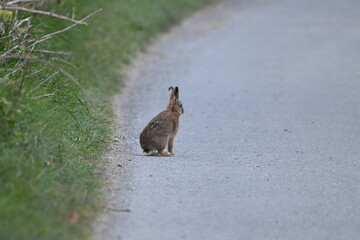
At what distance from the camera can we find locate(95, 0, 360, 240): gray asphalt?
727 centimetres

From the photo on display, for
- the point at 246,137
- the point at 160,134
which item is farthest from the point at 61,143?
the point at 246,137

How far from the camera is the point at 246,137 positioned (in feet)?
36.7

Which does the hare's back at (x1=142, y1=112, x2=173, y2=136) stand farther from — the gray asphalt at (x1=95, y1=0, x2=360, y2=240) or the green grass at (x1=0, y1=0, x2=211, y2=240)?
the green grass at (x1=0, y1=0, x2=211, y2=240)

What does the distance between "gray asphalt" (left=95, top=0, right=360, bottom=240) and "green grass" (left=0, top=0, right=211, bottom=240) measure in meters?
0.30

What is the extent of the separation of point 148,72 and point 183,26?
5676 millimetres

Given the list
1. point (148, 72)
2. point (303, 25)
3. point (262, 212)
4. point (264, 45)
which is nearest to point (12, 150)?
point (262, 212)

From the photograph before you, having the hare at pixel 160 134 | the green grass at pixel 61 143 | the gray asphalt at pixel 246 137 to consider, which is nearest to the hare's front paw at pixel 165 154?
the hare at pixel 160 134

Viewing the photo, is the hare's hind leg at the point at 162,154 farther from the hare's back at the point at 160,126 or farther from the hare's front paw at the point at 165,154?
the hare's back at the point at 160,126

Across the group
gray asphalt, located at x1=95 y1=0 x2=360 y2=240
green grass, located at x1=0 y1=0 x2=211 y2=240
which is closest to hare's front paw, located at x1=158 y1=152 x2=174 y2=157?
gray asphalt, located at x1=95 y1=0 x2=360 y2=240

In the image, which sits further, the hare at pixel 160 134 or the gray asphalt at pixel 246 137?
the hare at pixel 160 134

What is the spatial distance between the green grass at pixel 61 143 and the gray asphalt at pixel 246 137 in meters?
0.30

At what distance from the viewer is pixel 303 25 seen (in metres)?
23.0

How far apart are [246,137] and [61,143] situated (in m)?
3.26

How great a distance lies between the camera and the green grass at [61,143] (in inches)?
254
